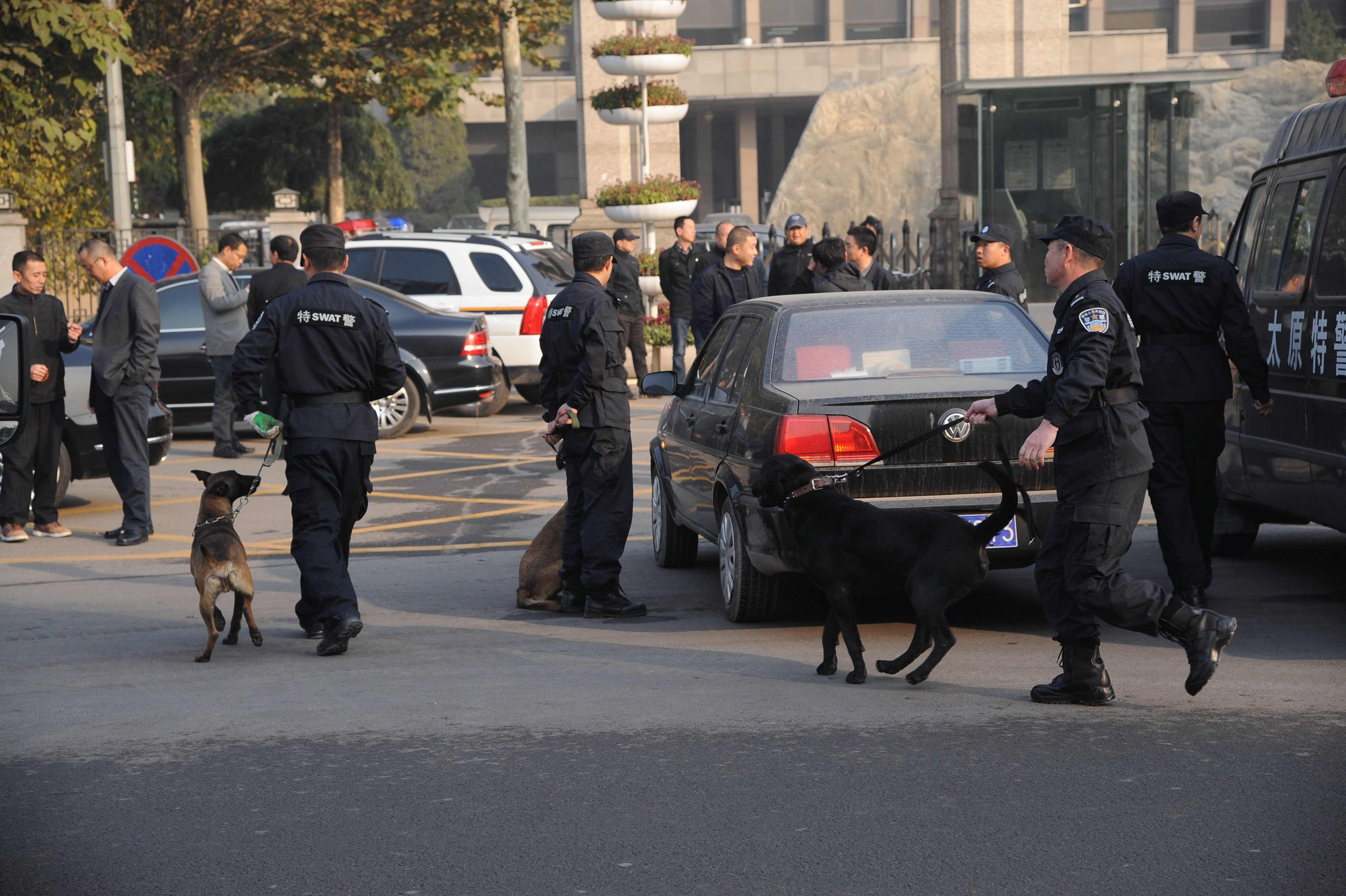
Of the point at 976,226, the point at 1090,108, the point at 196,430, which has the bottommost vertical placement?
the point at 196,430

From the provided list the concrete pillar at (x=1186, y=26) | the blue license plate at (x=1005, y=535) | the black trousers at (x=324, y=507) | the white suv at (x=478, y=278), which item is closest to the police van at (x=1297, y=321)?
the blue license plate at (x=1005, y=535)

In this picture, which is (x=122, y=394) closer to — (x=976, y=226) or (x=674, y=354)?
(x=674, y=354)

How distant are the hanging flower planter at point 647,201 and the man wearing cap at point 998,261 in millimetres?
12917

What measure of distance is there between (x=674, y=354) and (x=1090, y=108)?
563cm

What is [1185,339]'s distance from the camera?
705 centimetres

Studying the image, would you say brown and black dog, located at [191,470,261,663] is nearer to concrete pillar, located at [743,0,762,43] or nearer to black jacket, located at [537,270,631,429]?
black jacket, located at [537,270,631,429]

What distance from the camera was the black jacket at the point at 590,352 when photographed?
757 cm

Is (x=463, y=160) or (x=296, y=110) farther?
(x=463, y=160)

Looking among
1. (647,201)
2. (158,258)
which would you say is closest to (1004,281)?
(158,258)

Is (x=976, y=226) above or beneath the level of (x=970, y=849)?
above

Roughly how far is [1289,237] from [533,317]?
33.3 feet

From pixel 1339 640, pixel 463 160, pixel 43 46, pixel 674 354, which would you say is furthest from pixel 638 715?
pixel 463 160

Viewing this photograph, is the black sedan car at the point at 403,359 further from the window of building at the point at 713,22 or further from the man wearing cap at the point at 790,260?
the window of building at the point at 713,22

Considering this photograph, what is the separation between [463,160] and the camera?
7406cm
